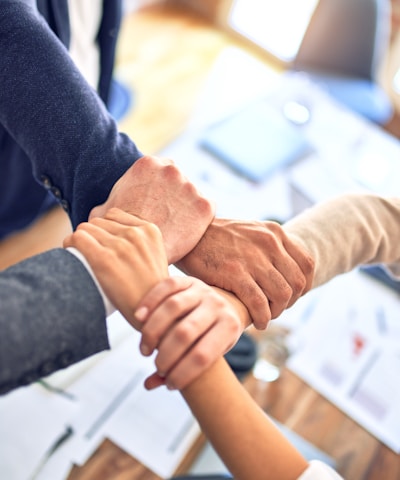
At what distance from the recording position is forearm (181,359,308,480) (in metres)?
0.54

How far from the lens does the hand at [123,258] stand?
548mm

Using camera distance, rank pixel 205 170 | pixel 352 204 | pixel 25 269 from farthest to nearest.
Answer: pixel 205 170 < pixel 352 204 < pixel 25 269

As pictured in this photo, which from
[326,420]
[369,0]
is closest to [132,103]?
[369,0]

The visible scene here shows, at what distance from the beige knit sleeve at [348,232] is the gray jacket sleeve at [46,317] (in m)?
0.38

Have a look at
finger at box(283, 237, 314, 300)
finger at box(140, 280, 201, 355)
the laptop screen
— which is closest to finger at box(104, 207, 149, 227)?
finger at box(140, 280, 201, 355)

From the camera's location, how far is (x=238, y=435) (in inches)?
21.5

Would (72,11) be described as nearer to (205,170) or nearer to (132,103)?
(205,170)

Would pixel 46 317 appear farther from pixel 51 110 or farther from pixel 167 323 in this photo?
pixel 51 110

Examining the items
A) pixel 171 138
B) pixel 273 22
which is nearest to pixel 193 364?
pixel 171 138

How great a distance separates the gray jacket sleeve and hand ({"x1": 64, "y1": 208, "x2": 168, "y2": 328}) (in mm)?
20

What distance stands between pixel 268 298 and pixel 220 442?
226 millimetres

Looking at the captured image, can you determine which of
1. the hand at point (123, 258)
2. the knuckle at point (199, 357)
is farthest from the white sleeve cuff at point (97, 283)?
the knuckle at point (199, 357)

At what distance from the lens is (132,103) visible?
2.71m

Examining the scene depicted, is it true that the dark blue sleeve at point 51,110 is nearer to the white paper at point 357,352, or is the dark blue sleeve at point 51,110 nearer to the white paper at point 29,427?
the white paper at point 29,427
